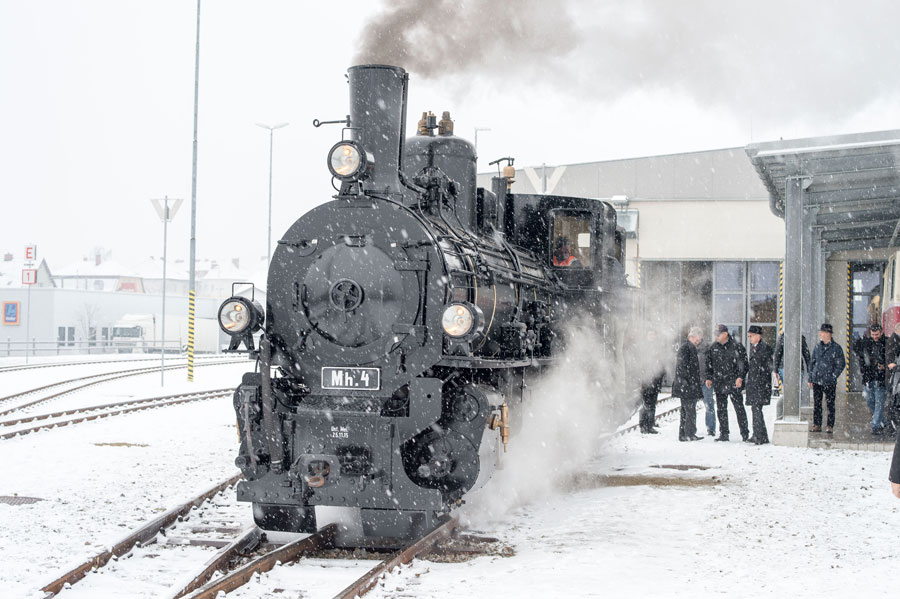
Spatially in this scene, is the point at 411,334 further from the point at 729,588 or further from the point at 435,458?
the point at 729,588

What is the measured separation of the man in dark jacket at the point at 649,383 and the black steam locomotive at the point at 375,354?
6.31 m

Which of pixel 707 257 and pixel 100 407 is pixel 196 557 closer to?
pixel 100 407

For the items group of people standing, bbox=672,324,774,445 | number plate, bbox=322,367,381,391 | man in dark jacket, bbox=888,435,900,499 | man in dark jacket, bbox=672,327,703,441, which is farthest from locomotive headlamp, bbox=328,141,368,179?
man in dark jacket, bbox=672,327,703,441

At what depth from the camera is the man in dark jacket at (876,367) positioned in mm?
12414

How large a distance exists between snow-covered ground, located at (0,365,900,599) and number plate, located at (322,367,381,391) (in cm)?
122

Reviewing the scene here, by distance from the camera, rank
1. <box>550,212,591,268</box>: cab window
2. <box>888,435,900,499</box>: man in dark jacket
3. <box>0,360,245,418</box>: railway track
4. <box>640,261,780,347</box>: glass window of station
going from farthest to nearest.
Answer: <box>640,261,780,347</box>: glass window of station, <box>0,360,245,418</box>: railway track, <box>550,212,591,268</box>: cab window, <box>888,435,900,499</box>: man in dark jacket

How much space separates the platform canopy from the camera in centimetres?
1039

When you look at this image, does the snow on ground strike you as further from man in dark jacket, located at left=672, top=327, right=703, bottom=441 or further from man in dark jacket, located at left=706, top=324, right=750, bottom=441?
man in dark jacket, located at left=706, top=324, right=750, bottom=441

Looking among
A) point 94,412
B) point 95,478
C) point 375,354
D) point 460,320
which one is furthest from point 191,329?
point 460,320

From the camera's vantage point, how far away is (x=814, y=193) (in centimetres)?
1264

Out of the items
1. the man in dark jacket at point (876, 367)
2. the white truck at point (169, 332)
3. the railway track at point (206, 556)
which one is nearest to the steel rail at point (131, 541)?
the railway track at point (206, 556)

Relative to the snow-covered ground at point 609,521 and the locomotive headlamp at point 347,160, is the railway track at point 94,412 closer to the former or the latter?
the snow-covered ground at point 609,521

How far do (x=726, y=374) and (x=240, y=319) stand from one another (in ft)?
25.3

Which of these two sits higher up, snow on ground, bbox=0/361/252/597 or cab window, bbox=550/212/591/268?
cab window, bbox=550/212/591/268
